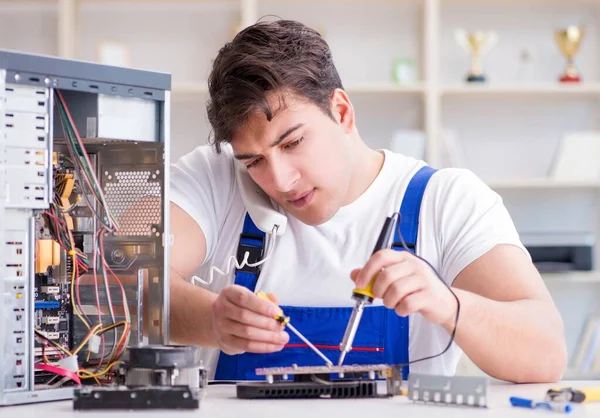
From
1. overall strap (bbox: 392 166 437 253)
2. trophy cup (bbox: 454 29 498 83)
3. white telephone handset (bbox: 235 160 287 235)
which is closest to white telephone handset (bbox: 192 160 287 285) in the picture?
white telephone handset (bbox: 235 160 287 235)

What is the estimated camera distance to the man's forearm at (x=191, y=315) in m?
1.55

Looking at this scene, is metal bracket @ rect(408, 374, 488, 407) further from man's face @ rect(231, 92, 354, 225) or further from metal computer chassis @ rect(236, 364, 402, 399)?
man's face @ rect(231, 92, 354, 225)

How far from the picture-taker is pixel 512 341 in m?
1.43

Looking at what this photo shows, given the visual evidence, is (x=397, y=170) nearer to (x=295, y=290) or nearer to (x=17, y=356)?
(x=295, y=290)

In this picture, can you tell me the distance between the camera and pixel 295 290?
168cm

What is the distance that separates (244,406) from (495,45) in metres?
3.06

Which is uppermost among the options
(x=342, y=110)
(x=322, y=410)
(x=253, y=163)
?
(x=342, y=110)

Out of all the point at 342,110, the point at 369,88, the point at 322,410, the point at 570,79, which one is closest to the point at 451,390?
the point at 322,410

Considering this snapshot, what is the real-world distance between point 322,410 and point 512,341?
1.56 ft

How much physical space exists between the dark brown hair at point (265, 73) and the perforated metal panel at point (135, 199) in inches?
8.6

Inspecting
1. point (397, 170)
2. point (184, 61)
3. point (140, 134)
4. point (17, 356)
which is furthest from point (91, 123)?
point (184, 61)

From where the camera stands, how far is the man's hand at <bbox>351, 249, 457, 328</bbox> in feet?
3.85

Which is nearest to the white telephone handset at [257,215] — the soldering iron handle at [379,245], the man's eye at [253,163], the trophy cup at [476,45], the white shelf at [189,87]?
the man's eye at [253,163]

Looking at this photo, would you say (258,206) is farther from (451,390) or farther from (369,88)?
(369,88)
